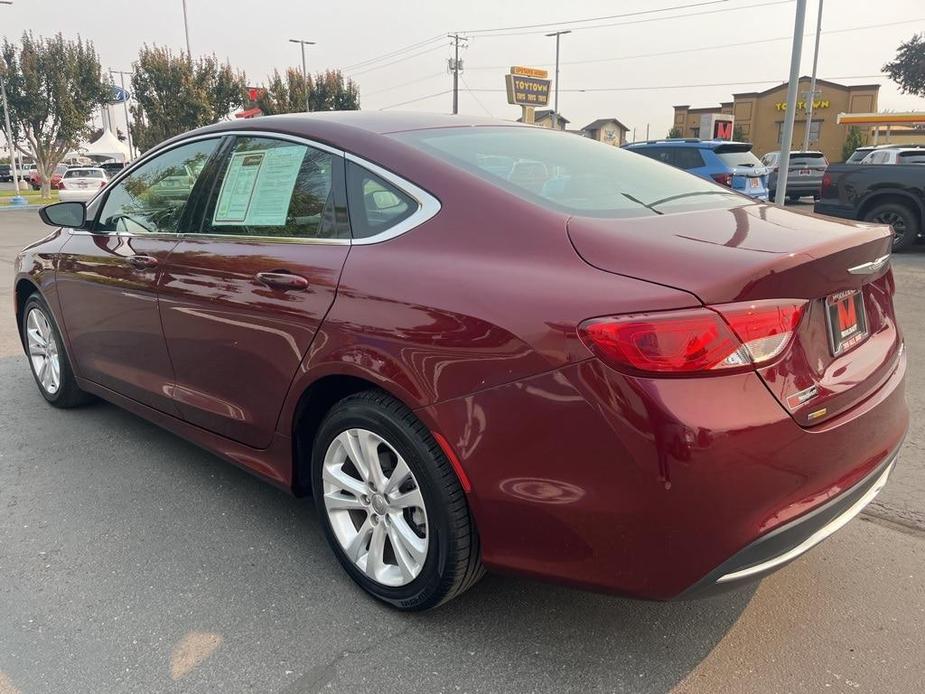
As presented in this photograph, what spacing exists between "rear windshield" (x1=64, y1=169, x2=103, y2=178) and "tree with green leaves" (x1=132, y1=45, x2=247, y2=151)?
587 centimetres

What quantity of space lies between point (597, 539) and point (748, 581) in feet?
1.31

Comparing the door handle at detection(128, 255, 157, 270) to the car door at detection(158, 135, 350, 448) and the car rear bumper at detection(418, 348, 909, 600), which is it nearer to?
the car door at detection(158, 135, 350, 448)

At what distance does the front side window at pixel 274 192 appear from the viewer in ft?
8.58

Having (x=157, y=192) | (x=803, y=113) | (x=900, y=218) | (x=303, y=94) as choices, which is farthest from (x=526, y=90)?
(x=157, y=192)

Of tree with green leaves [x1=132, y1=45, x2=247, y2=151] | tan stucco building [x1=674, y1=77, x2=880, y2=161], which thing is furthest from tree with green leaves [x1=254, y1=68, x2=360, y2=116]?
tan stucco building [x1=674, y1=77, x2=880, y2=161]

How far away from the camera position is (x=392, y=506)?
2385 millimetres

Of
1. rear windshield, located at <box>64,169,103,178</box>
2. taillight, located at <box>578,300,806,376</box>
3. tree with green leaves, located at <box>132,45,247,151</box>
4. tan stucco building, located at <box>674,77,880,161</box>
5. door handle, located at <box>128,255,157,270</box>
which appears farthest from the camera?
tan stucco building, located at <box>674,77,880,161</box>

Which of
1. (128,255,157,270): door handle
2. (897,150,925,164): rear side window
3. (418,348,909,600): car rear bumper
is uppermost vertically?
(897,150,925,164): rear side window

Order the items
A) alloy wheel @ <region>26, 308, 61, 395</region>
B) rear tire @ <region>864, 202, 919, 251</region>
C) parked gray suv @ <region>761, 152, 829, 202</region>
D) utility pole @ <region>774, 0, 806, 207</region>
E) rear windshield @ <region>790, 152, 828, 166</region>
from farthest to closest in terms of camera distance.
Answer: rear windshield @ <region>790, 152, 828, 166</region> → parked gray suv @ <region>761, 152, 829, 202</region> → utility pole @ <region>774, 0, 806, 207</region> → rear tire @ <region>864, 202, 919, 251</region> → alloy wheel @ <region>26, 308, 61, 395</region>

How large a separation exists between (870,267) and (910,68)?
4936 centimetres

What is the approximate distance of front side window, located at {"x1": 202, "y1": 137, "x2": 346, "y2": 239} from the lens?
2615 millimetres

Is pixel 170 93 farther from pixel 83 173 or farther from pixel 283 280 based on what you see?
pixel 283 280

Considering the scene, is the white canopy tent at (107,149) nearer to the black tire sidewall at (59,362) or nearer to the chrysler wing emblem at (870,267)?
the black tire sidewall at (59,362)

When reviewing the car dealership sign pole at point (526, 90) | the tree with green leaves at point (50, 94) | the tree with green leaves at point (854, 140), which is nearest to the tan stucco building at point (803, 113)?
the tree with green leaves at point (854, 140)
